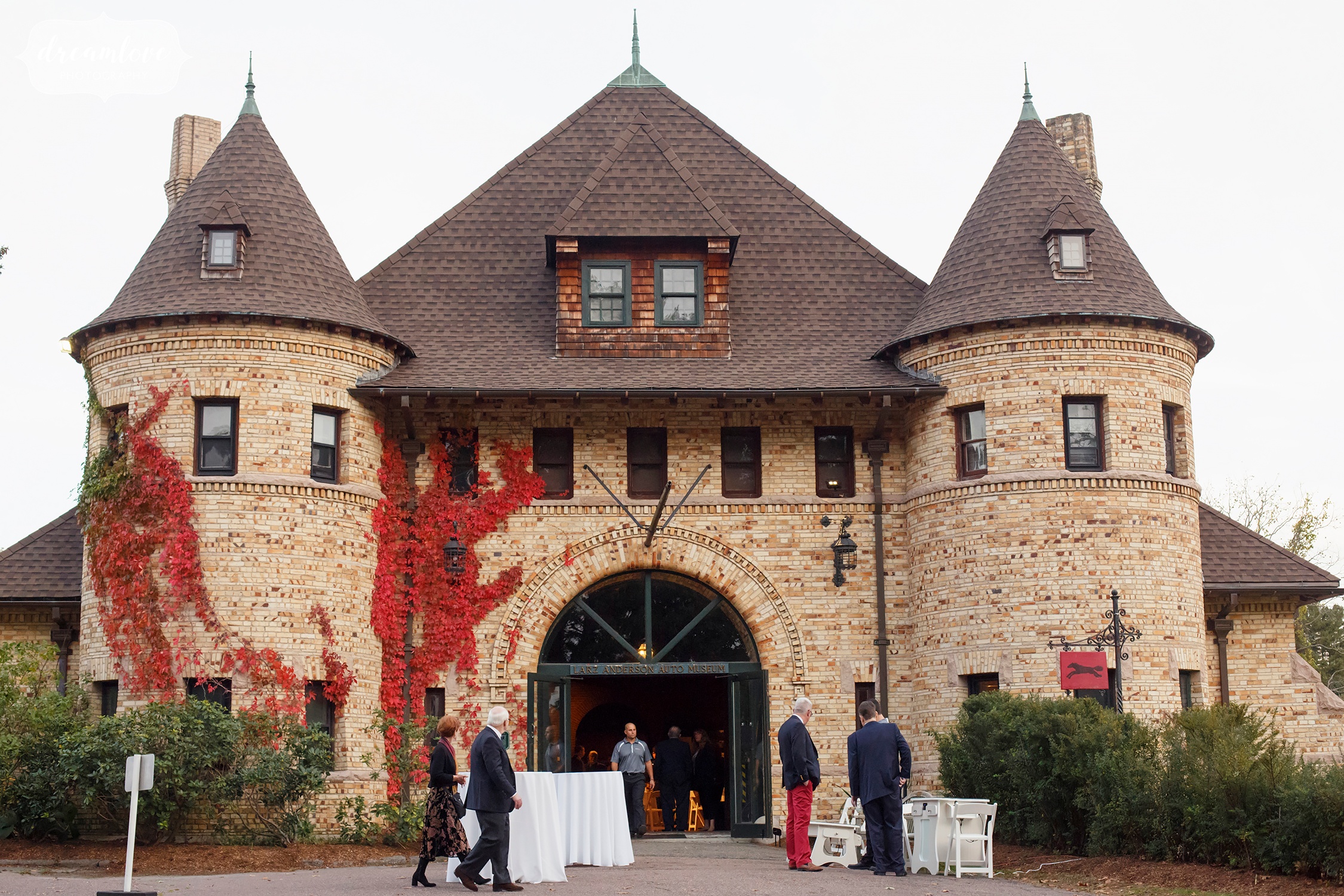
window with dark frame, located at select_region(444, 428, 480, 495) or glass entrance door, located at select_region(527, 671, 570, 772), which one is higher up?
window with dark frame, located at select_region(444, 428, 480, 495)

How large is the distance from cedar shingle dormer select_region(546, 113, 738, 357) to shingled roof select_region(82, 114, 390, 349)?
3103 millimetres

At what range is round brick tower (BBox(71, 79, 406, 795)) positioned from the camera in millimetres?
20359

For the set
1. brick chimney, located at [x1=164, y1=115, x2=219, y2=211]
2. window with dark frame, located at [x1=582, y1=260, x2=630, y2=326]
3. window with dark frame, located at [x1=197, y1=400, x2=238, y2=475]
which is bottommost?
window with dark frame, located at [x1=197, y1=400, x2=238, y2=475]

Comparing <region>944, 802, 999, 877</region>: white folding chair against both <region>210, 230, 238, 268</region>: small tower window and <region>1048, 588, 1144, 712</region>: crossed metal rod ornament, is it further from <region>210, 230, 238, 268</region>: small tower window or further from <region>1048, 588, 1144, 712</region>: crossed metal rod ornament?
<region>210, 230, 238, 268</region>: small tower window

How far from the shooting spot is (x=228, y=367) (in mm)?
20859

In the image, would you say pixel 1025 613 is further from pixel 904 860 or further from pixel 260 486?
pixel 260 486

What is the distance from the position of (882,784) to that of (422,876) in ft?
15.2

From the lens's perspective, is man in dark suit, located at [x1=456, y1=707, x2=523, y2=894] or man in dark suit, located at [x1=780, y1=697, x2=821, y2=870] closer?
man in dark suit, located at [x1=456, y1=707, x2=523, y2=894]

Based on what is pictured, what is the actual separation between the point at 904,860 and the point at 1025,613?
6.34 metres

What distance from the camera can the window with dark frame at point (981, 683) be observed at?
21.2m

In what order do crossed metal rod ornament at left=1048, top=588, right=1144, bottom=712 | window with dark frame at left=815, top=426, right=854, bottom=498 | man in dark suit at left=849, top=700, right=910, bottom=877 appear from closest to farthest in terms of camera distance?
man in dark suit at left=849, top=700, right=910, bottom=877 → crossed metal rod ornament at left=1048, top=588, right=1144, bottom=712 → window with dark frame at left=815, top=426, right=854, bottom=498

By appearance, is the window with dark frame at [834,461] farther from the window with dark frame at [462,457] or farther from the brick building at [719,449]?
the window with dark frame at [462,457]

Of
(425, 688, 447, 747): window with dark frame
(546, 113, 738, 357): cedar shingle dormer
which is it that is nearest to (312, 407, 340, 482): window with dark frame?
(425, 688, 447, 747): window with dark frame

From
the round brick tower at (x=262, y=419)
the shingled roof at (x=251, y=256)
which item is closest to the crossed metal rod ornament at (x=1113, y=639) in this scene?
the round brick tower at (x=262, y=419)
